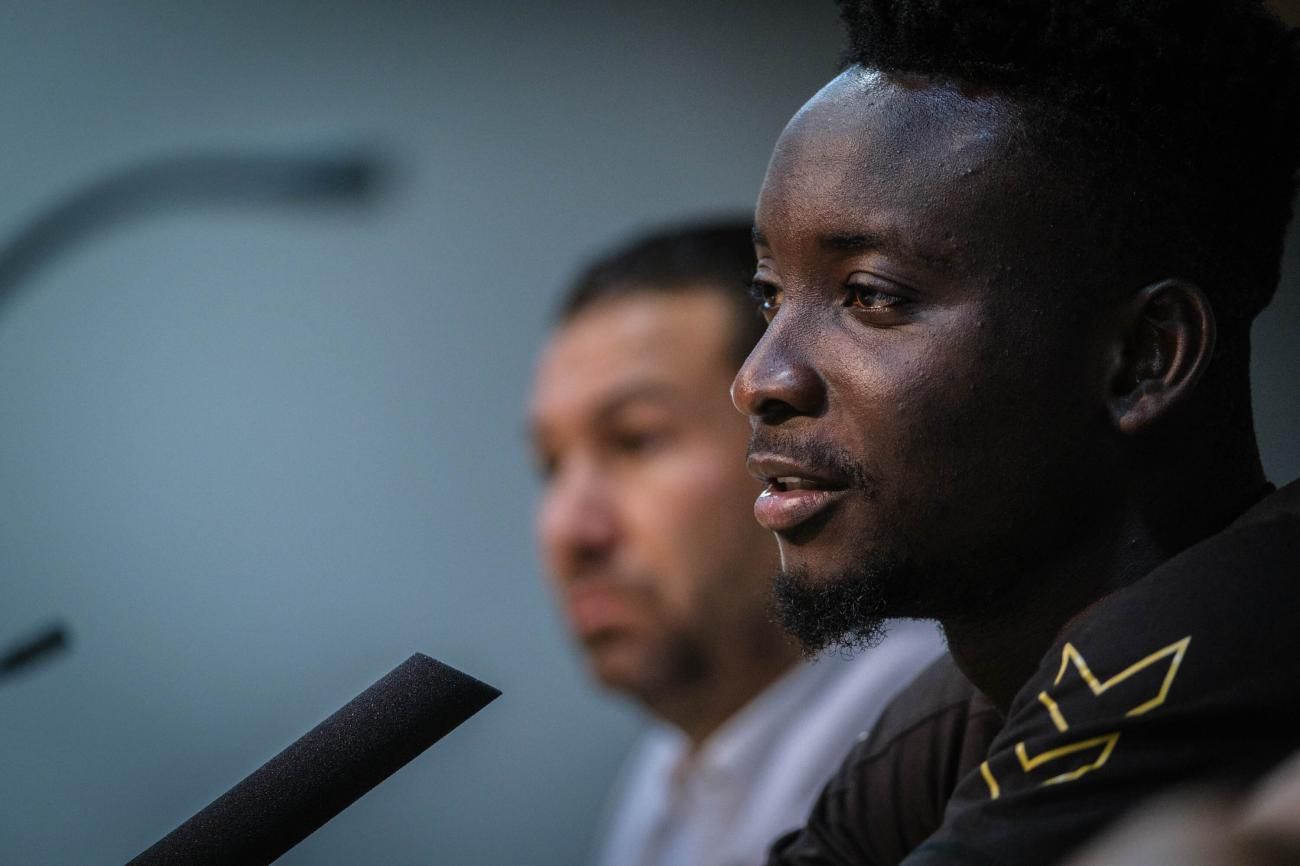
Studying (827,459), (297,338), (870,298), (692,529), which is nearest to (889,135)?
(870,298)

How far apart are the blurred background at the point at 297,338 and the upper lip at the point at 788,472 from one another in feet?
7.75

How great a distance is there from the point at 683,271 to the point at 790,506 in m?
1.58

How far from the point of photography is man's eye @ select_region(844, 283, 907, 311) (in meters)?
1.39

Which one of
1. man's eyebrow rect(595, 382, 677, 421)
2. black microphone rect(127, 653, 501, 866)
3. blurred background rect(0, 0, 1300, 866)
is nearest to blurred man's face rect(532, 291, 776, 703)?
man's eyebrow rect(595, 382, 677, 421)

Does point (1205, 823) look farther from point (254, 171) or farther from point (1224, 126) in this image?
point (254, 171)

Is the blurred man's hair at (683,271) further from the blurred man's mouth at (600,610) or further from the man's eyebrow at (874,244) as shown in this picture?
the man's eyebrow at (874,244)

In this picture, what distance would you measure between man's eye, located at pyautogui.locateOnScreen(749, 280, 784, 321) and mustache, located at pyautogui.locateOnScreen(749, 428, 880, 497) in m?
0.16

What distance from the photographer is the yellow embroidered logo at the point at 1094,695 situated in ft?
3.71

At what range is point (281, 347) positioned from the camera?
3.95 metres

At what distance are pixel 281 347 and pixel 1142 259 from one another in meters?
2.95

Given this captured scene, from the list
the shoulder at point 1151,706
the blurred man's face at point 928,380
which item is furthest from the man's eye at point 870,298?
the shoulder at point 1151,706

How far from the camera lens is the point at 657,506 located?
108 inches

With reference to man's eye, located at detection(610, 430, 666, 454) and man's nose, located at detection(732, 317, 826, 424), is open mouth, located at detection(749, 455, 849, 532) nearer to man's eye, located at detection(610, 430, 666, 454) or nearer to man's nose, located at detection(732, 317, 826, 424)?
man's nose, located at detection(732, 317, 826, 424)

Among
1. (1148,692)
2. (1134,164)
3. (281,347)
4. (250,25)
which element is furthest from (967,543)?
(250,25)
